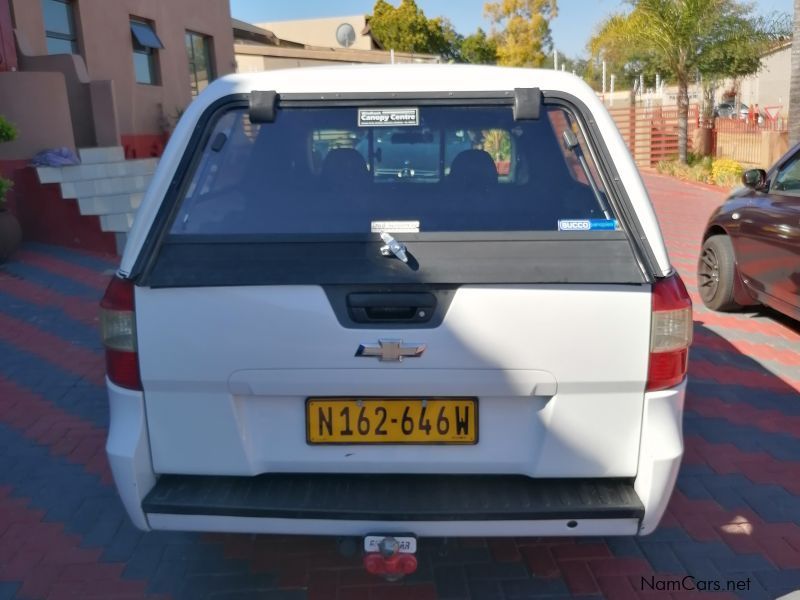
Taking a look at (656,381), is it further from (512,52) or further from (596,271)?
(512,52)

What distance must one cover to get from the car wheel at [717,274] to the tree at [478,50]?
49650 millimetres

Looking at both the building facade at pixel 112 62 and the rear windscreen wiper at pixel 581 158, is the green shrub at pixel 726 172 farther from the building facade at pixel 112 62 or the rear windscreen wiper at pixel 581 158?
the rear windscreen wiper at pixel 581 158

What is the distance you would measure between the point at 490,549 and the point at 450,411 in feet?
3.49

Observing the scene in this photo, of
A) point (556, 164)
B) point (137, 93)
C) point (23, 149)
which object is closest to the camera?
point (556, 164)

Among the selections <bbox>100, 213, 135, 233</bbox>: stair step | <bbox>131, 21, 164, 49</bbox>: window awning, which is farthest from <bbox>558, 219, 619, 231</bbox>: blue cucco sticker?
<bbox>131, 21, 164, 49</bbox>: window awning

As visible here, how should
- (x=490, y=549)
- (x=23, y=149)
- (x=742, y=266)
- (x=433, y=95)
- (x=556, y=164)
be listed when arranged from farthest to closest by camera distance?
(x=23, y=149), (x=742, y=266), (x=490, y=549), (x=556, y=164), (x=433, y=95)

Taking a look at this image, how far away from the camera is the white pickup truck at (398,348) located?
2363 mm

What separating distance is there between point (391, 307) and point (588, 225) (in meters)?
0.70

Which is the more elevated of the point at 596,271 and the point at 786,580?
the point at 596,271

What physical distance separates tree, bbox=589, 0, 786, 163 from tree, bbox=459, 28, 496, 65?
33929mm

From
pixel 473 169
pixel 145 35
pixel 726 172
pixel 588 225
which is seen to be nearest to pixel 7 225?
pixel 473 169

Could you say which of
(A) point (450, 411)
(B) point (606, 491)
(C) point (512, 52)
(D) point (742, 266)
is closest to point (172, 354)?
(A) point (450, 411)

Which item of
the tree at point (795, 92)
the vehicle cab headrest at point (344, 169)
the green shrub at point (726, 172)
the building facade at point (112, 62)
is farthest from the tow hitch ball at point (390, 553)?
the green shrub at point (726, 172)

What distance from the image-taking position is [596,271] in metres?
2.34
